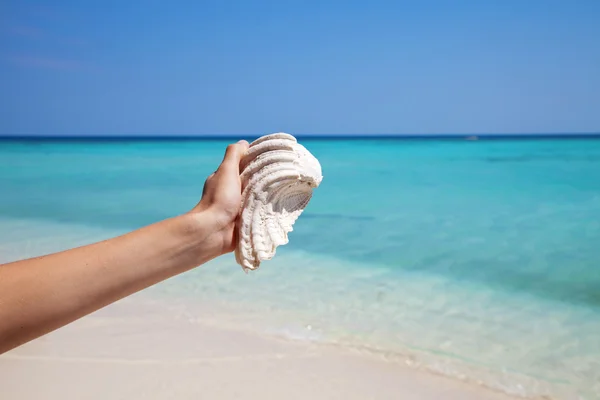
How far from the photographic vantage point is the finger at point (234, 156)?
1.80 m

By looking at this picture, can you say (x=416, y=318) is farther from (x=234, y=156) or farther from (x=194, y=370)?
(x=234, y=156)

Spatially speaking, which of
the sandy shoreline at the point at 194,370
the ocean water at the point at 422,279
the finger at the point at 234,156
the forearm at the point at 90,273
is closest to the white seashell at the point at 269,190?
the finger at the point at 234,156

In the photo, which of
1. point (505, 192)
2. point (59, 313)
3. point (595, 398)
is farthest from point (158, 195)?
point (59, 313)

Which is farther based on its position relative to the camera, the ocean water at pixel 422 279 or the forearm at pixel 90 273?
the ocean water at pixel 422 279

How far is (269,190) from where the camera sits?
1.78 metres

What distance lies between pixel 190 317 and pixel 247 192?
242 cm

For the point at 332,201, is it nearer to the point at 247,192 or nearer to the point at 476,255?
the point at 476,255

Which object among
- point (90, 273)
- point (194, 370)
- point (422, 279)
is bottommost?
point (90, 273)

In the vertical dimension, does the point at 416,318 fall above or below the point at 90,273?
above

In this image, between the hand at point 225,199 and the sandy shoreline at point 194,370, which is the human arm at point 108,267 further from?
the sandy shoreline at point 194,370

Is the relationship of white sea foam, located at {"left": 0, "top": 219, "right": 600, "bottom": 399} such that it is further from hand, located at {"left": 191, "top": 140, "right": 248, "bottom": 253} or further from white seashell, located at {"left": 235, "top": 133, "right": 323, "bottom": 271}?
hand, located at {"left": 191, "top": 140, "right": 248, "bottom": 253}

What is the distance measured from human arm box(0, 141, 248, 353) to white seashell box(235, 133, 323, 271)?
0.15 feet

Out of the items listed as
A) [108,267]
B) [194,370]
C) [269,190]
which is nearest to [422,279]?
[194,370]

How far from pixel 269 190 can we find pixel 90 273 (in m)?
0.61
